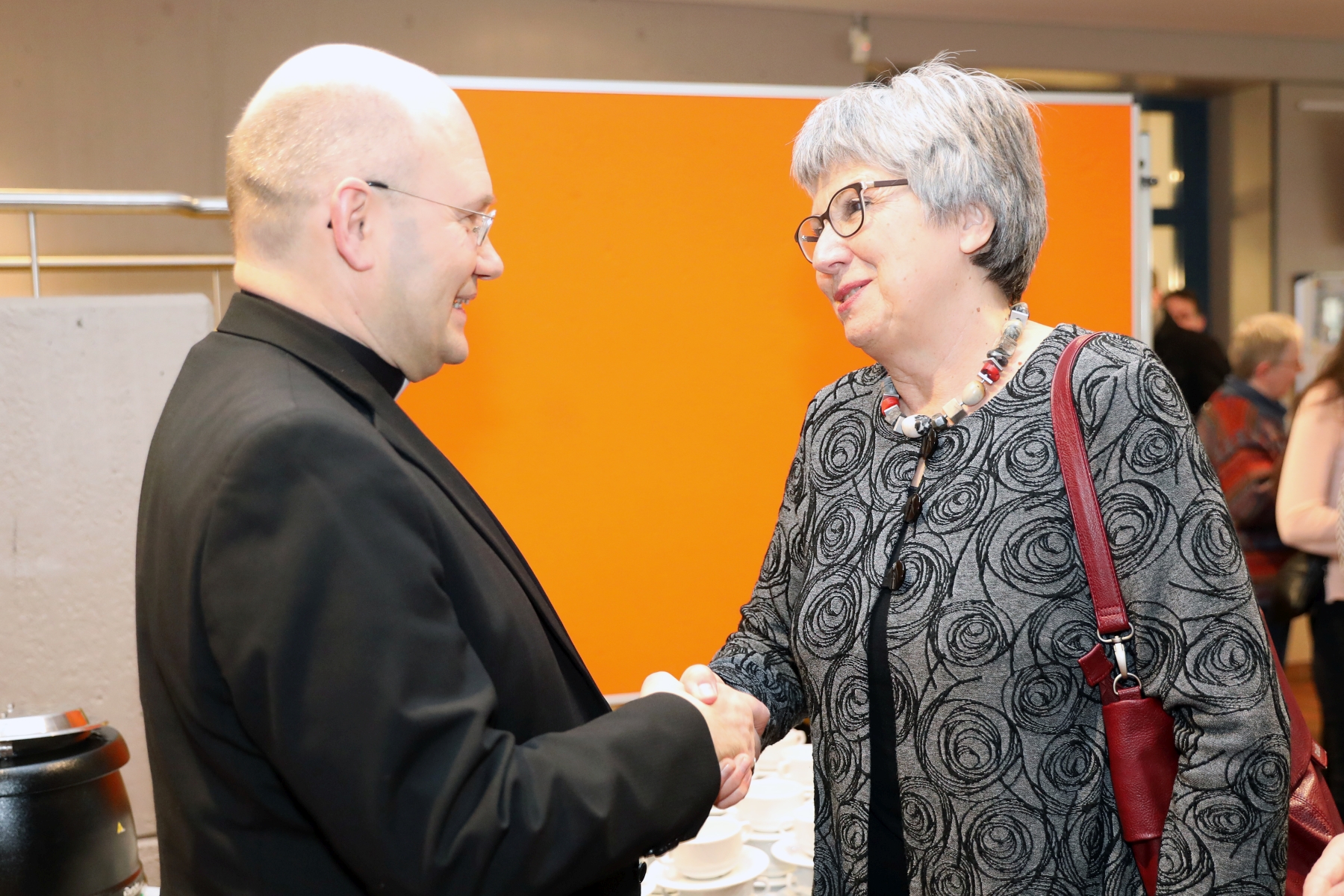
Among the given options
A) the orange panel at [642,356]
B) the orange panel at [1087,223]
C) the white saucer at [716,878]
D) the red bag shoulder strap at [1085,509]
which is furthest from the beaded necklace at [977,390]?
the orange panel at [1087,223]

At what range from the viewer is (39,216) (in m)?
5.53

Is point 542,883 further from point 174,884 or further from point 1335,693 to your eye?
point 1335,693

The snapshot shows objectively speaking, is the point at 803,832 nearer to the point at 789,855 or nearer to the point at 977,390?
the point at 789,855

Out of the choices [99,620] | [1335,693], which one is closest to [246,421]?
[99,620]

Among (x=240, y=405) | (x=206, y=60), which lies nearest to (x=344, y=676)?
(x=240, y=405)

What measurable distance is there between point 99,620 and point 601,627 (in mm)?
1248

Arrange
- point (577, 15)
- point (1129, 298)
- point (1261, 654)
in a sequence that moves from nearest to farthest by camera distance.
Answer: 1. point (1261, 654)
2. point (1129, 298)
3. point (577, 15)

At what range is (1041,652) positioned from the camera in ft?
4.33

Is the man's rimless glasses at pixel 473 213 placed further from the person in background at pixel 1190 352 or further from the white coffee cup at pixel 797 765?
the person in background at pixel 1190 352

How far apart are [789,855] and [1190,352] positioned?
4.95 m

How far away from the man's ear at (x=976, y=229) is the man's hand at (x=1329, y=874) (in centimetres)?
82

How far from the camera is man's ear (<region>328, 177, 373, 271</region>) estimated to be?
1.11 metres

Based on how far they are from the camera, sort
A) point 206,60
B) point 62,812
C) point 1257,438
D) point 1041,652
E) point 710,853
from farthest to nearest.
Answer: point 206,60 < point 1257,438 < point 710,853 < point 62,812 < point 1041,652

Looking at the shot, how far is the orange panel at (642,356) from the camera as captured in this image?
8.89ft
